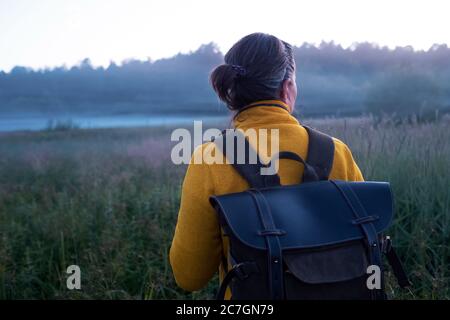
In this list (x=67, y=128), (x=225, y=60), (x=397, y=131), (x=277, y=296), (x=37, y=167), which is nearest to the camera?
(x=277, y=296)

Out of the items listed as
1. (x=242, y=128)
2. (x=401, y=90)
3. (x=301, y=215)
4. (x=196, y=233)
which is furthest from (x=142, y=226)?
(x=401, y=90)

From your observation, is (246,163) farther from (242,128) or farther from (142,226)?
(142,226)

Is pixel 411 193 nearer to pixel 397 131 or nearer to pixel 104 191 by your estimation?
pixel 397 131

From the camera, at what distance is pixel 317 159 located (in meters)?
1.55

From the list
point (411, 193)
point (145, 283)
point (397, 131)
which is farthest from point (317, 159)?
point (397, 131)

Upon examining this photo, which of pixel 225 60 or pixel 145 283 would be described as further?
pixel 145 283

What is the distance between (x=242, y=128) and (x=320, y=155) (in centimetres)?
31

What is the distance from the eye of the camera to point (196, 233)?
1556 mm

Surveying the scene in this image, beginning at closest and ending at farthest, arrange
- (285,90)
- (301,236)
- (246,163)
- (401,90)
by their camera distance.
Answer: (301,236)
(246,163)
(285,90)
(401,90)

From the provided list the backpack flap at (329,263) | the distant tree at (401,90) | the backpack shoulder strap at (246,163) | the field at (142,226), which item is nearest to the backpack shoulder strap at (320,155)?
the backpack shoulder strap at (246,163)

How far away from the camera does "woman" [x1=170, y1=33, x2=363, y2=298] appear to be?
1.51 metres

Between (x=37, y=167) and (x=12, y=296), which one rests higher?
(x=37, y=167)

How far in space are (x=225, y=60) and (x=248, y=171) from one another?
1.54 feet

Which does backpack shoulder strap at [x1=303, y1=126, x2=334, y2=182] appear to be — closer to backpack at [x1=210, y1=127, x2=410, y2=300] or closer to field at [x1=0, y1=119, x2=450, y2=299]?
backpack at [x1=210, y1=127, x2=410, y2=300]
